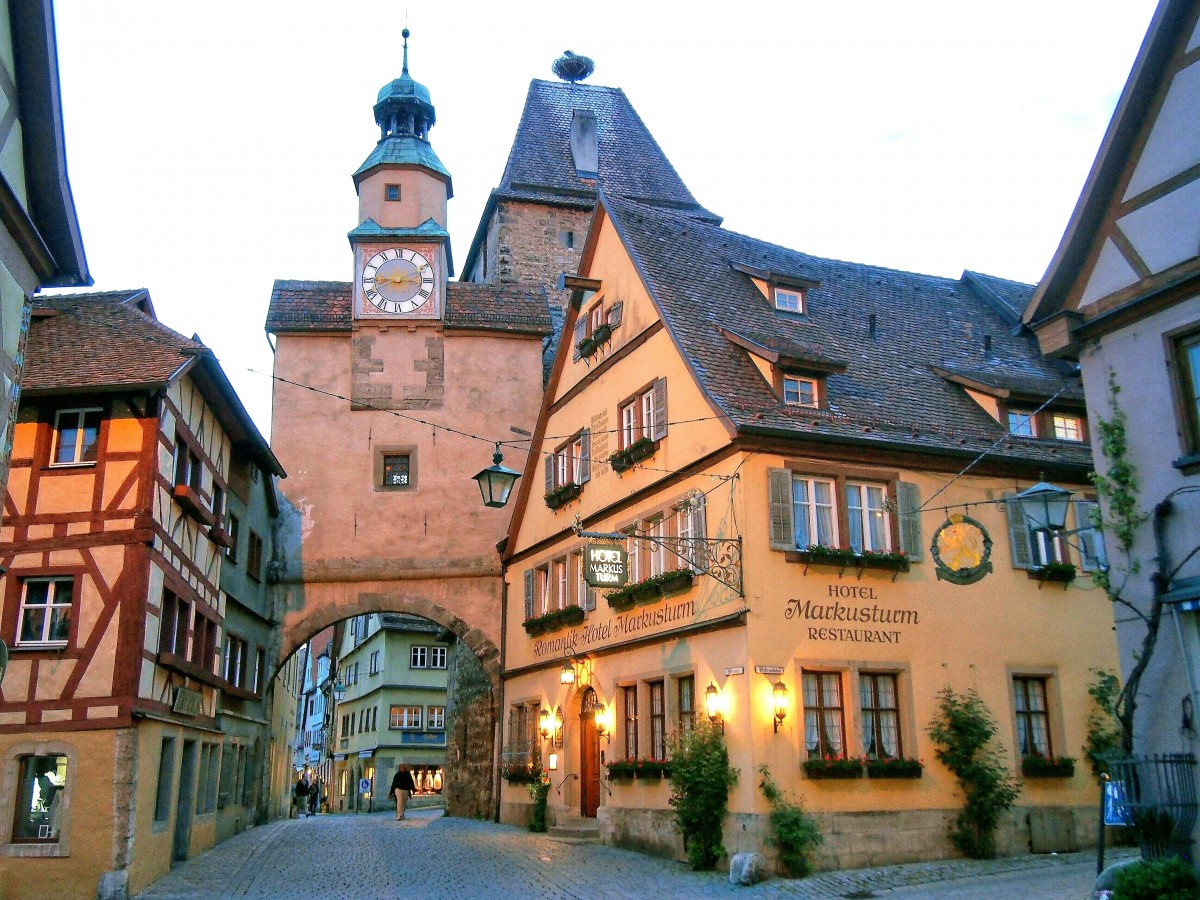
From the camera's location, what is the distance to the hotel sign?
1709 centimetres

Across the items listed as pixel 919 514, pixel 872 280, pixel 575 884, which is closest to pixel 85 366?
pixel 575 884

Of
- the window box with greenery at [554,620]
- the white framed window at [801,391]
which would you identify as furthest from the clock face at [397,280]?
the white framed window at [801,391]

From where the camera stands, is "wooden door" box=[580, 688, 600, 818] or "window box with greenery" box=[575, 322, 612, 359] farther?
"window box with greenery" box=[575, 322, 612, 359]

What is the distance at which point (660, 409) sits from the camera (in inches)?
754

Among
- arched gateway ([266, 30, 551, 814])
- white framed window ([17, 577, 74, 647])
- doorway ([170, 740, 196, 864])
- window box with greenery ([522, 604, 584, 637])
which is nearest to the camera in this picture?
white framed window ([17, 577, 74, 647])

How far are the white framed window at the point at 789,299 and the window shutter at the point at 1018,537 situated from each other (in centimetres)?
504

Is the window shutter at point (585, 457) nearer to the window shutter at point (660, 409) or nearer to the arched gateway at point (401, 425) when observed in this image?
the window shutter at point (660, 409)

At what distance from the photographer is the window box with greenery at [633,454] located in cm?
1931

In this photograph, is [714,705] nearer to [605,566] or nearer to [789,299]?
[605,566]

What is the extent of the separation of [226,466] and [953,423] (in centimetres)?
1263

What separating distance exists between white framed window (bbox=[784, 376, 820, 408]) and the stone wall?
11.8 m

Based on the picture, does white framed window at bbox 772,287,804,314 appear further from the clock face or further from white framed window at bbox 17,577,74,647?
white framed window at bbox 17,577,74,647

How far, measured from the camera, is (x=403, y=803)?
96.0 feet

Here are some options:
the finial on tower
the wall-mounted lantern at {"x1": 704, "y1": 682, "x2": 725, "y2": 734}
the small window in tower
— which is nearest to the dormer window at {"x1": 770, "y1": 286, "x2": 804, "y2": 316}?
the wall-mounted lantern at {"x1": 704, "y1": 682, "x2": 725, "y2": 734}
